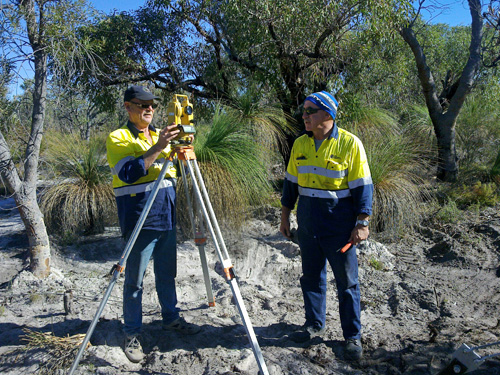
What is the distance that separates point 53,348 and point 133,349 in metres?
0.61

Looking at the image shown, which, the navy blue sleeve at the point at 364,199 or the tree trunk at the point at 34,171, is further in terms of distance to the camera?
the tree trunk at the point at 34,171

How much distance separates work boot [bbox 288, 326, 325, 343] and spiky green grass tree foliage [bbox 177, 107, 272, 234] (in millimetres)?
2125

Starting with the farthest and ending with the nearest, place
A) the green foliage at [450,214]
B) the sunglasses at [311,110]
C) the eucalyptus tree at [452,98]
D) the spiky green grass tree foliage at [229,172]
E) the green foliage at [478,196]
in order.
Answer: the eucalyptus tree at [452,98], the green foliage at [478,196], the green foliage at [450,214], the spiky green grass tree foliage at [229,172], the sunglasses at [311,110]

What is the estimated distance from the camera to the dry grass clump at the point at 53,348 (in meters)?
2.99

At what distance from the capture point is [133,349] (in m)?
3.09

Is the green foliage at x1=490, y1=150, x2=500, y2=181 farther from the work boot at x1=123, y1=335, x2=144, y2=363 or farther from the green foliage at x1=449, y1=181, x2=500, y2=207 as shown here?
the work boot at x1=123, y1=335, x2=144, y2=363

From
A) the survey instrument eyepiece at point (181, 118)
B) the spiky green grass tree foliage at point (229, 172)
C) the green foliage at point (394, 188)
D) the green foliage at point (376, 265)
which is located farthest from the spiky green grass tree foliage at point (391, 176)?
the survey instrument eyepiece at point (181, 118)

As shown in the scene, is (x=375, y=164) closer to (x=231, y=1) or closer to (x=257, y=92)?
(x=257, y=92)

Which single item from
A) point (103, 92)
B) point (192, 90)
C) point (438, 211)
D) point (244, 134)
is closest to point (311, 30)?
point (244, 134)

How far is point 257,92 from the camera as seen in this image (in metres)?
7.14

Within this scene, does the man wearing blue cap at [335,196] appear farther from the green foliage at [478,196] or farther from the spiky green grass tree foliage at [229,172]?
the green foliage at [478,196]

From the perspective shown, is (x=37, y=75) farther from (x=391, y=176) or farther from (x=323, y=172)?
(x=391, y=176)

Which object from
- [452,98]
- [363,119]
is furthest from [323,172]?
[452,98]

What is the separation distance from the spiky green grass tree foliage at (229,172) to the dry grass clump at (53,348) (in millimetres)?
2304
